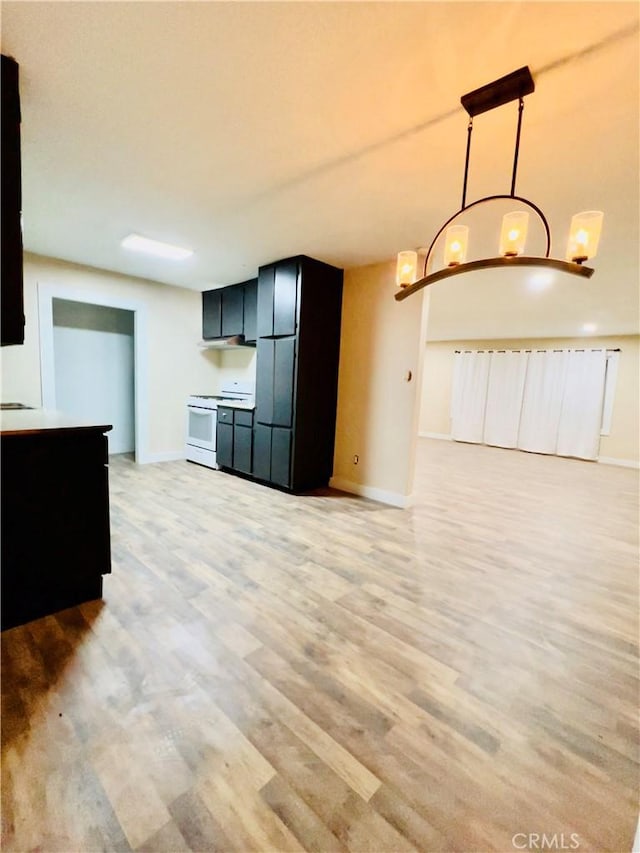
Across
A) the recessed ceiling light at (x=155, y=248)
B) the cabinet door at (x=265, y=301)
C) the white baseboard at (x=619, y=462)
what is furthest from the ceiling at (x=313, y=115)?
the white baseboard at (x=619, y=462)

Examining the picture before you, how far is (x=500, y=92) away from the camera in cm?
146

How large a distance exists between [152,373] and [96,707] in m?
4.32

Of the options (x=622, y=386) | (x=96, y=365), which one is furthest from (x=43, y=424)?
(x=622, y=386)

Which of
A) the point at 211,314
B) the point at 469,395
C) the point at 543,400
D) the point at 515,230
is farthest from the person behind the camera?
the point at 469,395

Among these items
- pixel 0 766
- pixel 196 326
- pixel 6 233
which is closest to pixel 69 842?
pixel 0 766

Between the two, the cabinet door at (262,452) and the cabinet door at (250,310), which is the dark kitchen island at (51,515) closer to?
the cabinet door at (262,452)

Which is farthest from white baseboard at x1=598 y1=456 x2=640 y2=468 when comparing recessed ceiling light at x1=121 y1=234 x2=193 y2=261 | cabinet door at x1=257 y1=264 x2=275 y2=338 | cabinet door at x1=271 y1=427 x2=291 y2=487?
recessed ceiling light at x1=121 y1=234 x2=193 y2=261

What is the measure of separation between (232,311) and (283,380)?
1585 millimetres

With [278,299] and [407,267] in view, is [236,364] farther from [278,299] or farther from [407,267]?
[407,267]

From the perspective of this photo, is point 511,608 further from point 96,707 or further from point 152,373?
point 152,373

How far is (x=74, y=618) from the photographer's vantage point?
5.95ft

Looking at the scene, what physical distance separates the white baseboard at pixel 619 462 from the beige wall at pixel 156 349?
7.10 m

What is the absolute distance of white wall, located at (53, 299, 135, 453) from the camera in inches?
193

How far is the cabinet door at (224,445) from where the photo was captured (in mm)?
4574
